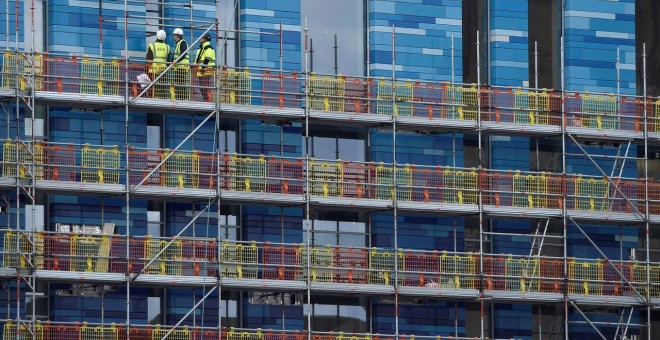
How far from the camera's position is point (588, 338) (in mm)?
72688

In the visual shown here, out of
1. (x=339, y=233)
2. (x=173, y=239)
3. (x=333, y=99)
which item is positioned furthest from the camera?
(x=339, y=233)

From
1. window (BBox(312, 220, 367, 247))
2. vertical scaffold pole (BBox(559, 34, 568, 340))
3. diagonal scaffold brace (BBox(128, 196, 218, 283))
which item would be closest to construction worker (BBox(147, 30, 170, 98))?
diagonal scaffold brace (BBox(128, 196, 218, 283))

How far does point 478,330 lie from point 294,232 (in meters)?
6.23

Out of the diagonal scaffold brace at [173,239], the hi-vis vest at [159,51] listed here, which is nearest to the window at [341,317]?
the diagonal scaffold brace at [173,239]

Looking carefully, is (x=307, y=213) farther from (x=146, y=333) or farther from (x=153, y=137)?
(x=146, y=333)

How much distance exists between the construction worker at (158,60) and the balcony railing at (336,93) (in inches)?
1.1

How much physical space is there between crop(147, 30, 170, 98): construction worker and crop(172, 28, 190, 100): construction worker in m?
0.29

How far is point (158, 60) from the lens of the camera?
68.6 m

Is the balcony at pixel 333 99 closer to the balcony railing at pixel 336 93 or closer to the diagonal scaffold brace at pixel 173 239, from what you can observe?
the balcony railing at pixel 336 93

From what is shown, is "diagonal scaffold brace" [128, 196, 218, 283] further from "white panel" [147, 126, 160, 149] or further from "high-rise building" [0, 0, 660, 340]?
"white panel" [147, 126, 160, 149]

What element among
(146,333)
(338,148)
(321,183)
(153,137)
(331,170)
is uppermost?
(153,137)

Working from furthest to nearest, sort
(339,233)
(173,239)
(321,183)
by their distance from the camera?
(339,233) → (321,183) → (173,239)

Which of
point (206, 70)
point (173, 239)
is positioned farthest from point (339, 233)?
point (206, 70)

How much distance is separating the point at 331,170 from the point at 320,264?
2.75 metres
